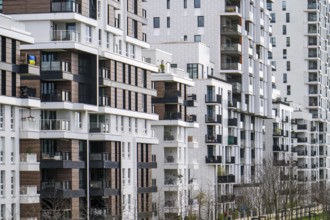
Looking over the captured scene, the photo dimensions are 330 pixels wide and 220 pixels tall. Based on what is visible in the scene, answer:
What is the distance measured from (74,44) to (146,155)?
22821 mm

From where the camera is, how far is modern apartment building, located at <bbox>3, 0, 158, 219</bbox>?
100250mm

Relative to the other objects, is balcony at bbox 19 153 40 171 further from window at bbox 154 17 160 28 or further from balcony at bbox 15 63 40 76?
window at bbox 154 17 160 28

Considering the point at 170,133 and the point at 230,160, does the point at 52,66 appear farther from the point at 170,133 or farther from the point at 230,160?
the point at 230,160

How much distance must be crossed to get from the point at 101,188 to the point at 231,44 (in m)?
55.2

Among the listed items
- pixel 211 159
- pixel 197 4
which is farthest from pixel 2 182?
pixel 197 4

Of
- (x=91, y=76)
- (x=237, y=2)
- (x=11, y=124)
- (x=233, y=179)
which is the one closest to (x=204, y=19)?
(x=237, y=2)

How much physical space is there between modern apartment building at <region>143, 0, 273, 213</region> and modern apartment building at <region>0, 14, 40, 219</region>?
186 ft

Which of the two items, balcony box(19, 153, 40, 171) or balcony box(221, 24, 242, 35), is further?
balcony box(221, 24, 242, 35)

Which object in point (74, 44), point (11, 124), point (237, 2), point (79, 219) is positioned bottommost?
point (79, 219)

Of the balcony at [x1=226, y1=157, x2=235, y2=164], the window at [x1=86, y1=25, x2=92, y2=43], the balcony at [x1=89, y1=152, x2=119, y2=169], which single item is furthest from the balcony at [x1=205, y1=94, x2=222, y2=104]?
the window at [x1=86, y1=25, x2=92, y2=43]

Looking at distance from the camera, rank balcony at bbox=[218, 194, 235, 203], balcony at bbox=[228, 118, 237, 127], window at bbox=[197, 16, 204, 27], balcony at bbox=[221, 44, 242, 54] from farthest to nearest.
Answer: balcony at bbox=[221, 44, 242, 54] → window at bbox=[197, 16, 204, 27] → balcony at bbox=[228, 118, 237, 127] → balcony at bbox=[218, 194, 235, 203]

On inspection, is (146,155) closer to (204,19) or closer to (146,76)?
→ (146,76)

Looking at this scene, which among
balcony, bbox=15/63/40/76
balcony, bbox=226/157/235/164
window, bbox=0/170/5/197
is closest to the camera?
window, bbox=0/170/5/197

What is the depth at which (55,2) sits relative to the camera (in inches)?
4026
